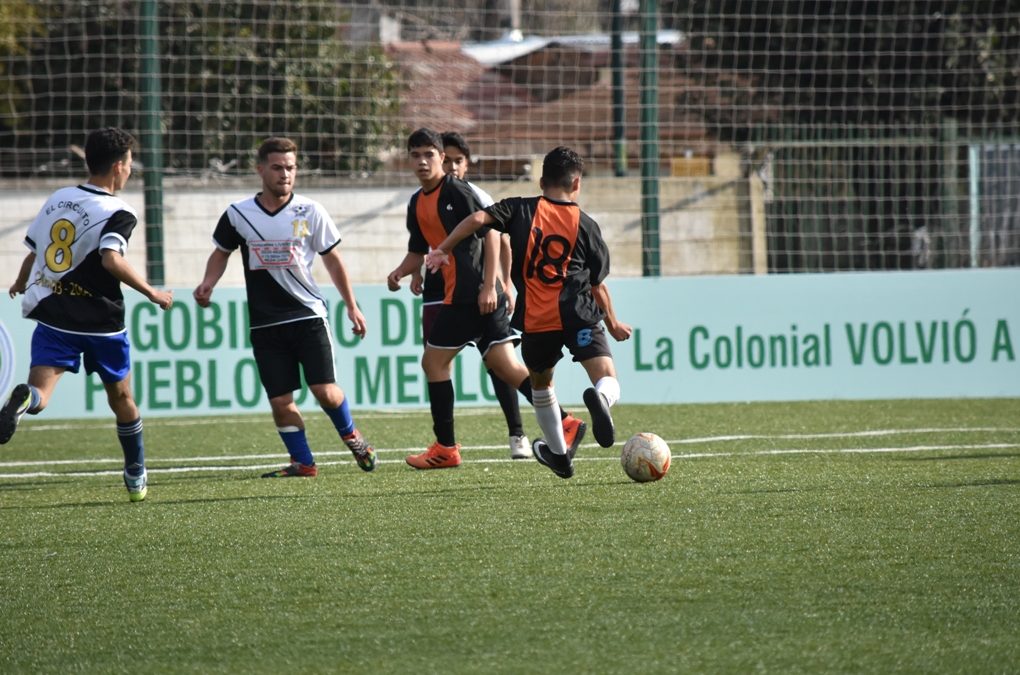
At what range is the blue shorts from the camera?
6.43 meters

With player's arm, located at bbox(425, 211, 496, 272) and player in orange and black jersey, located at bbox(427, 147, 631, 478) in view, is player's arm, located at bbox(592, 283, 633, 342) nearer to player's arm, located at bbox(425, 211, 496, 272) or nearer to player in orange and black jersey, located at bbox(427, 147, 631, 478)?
player in orange and black jersey, located at bbox(427, 147, 631, 478)

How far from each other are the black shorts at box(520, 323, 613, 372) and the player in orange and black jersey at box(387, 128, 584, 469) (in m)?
0.99

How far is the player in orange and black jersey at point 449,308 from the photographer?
770 centimetres

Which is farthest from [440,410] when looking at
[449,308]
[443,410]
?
[449,308]

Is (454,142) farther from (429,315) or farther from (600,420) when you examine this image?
(600,420)

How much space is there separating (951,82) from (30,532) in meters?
15.2

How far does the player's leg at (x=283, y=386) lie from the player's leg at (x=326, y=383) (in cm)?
8

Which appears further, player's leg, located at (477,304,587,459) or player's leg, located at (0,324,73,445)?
player's leg, located at (477,304,587,459)

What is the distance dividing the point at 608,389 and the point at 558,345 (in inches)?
13.6

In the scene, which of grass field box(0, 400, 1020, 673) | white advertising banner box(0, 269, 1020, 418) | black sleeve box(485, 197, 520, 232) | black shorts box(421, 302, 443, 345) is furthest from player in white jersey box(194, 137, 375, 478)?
white advertising banner box(0, 269, 1020, 418)

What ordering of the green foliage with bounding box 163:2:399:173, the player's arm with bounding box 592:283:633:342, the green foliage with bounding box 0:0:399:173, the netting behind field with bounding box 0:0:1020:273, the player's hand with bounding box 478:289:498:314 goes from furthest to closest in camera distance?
the green foliage with bounding box 163:2:399:173 → the green foliage with bounding box 0:0:399:173 → the netting behind field with bounding box 0:0:1020:273 → the player's hand with bounding box 478:289:498:314 → the player's arm with bounding box 592:283:633:342

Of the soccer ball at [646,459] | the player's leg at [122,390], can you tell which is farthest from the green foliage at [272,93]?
the soccer ball at [646,459]

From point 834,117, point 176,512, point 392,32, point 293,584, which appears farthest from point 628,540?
point 392,32

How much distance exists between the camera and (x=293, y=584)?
447 centimetres
